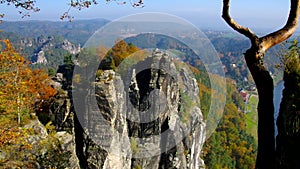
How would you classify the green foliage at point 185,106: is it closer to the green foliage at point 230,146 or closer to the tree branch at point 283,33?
the green foliage at point 230,146

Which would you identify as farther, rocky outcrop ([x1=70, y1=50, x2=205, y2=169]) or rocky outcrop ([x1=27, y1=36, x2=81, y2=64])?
rocky outcrop ([x1=27, y1=36, x2=81, y2=64])

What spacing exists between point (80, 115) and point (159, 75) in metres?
8.20

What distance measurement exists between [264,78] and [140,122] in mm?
17647

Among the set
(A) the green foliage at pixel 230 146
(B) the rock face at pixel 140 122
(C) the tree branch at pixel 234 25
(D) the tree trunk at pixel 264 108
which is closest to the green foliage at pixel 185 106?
(B) the rock face at pixel 140 122

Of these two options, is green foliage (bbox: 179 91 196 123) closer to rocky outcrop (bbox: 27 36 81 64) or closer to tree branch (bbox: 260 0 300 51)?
tree branch (bbox: 260 0 300 51)

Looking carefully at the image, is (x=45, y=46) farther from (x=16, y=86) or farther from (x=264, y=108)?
(x=264, y=108)

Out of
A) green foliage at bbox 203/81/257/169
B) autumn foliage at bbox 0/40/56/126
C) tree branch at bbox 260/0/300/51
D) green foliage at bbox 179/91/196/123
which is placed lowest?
green foliage at bbox 203/81/257/169

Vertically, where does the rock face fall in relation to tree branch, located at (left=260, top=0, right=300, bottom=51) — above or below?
below

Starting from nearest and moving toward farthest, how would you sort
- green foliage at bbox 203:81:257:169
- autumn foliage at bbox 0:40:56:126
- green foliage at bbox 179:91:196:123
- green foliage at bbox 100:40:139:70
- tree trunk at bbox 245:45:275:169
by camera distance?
tree trunk at bbox 245:45:275:169
autumn foliage at bbox 0:40:56:126
green foliage at bbox 100:40:139:70
green foliage at bbox 179:91:196:123
green foliage at bbox 203:81:257:169

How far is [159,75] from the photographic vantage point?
846 inches

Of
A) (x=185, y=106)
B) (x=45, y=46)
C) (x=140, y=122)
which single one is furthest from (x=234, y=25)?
(x=45, y=46)

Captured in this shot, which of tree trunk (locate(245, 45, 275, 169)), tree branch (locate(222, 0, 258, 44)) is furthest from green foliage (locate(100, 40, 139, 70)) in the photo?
tree trunk (locate(245, 45, 275, 169))

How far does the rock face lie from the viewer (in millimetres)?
14648

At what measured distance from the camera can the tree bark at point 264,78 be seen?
3281 millimetres
